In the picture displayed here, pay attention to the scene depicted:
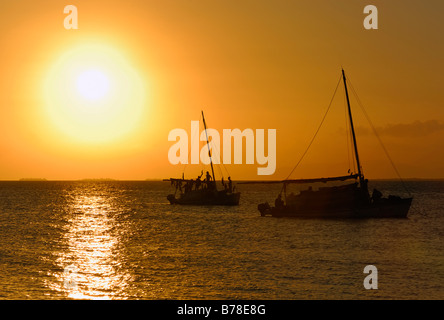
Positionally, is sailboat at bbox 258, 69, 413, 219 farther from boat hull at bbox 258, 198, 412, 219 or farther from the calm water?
the calm water

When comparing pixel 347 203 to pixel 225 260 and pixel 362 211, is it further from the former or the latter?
pixel 225 260

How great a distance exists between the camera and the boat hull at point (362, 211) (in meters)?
65.8

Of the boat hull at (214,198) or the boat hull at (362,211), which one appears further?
the boat hull at (214,198)

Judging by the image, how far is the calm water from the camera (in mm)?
27828

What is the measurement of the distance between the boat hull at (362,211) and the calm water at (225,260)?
147cm

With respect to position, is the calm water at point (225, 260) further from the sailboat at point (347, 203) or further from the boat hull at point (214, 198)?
the boat hull at point (214, 198)

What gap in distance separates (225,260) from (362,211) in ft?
103

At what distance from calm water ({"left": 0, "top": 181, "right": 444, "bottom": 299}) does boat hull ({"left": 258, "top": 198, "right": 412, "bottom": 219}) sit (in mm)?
1473

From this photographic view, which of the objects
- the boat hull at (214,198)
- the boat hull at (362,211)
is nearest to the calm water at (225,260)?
the boat hull at (362,211)

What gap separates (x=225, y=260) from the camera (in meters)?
38.7
